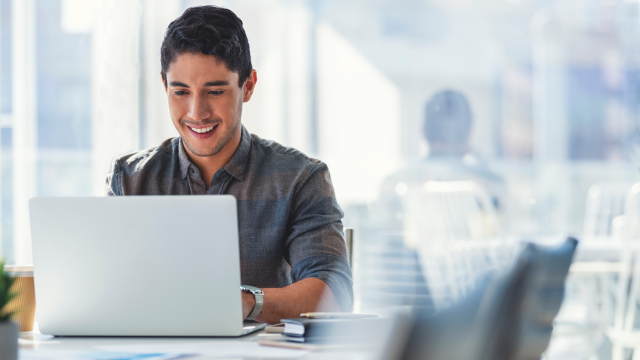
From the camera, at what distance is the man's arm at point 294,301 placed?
101 cm

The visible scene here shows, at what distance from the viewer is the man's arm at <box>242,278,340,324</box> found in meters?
1.01

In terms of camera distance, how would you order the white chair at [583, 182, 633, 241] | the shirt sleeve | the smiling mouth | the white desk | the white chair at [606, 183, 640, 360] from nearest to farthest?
the white desk
the shirt sleeve
the smiling mouth
the white chair at [606, 183, 640, 360]
the white chair at [583, 182, 633, 241]

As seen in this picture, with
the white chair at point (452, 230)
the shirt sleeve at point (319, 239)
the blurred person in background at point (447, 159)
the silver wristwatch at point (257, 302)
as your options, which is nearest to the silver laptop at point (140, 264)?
the silver wristwatch at point (257, 302)

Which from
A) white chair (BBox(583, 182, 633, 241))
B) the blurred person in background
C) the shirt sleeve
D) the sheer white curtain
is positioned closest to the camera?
the shirt sleeve

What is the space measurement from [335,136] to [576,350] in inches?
72.0

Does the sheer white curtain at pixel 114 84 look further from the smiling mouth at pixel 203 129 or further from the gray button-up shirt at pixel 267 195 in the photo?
the smiling mouth at pixel 203 129

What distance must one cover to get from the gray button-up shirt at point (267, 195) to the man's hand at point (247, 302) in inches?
10.6

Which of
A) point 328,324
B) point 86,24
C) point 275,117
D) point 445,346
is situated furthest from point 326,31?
A: point 445,346

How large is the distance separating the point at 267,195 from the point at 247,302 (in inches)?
16.0

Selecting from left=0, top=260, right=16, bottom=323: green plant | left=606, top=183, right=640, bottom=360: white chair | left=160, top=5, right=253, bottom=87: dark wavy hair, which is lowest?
left=606, top=183, right=640, bottom=360: white chair

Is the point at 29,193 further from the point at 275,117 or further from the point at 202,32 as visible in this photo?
the point at 202,32

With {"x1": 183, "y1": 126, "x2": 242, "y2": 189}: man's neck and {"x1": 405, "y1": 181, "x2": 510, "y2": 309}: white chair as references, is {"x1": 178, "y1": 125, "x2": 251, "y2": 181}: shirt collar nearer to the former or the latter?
{"x1": 183, "y1": 126, "x2": 242, "y2": 189}: man's neck

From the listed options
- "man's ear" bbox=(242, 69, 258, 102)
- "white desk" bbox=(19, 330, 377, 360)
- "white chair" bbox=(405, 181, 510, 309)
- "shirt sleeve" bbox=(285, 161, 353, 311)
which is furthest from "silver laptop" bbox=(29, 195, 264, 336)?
"white chair" bbox=(405, 181, 510, 309)

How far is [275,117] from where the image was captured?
11.4ft
